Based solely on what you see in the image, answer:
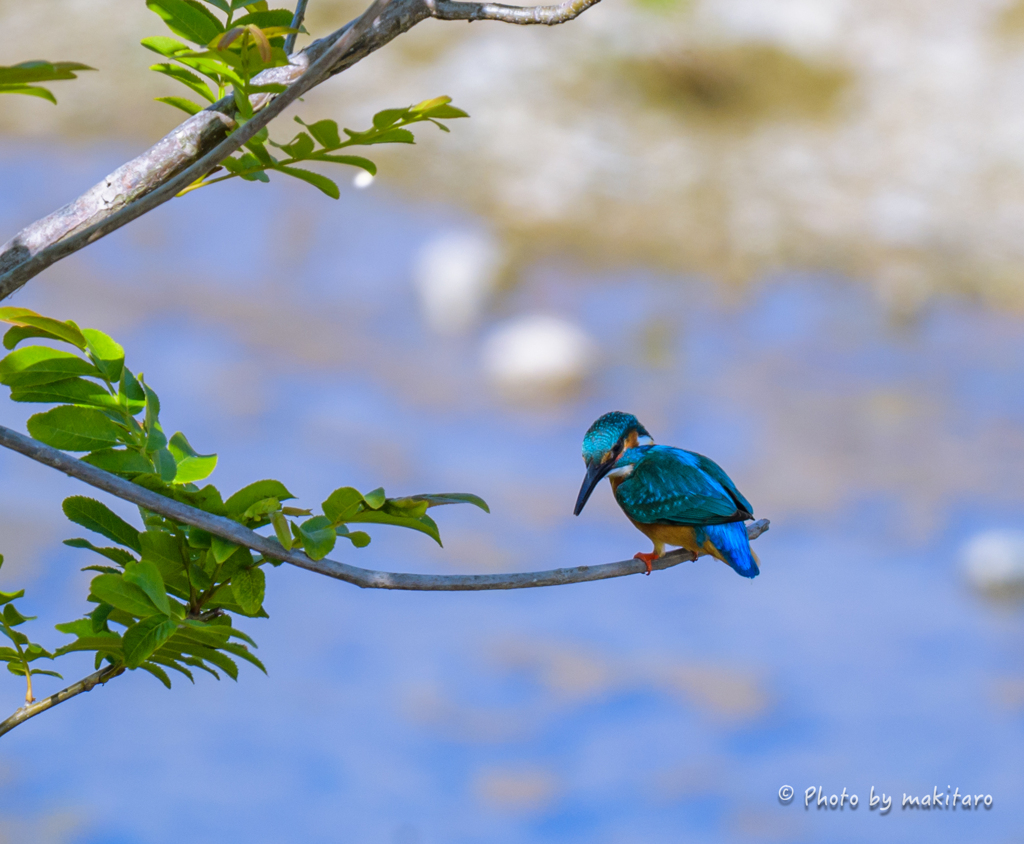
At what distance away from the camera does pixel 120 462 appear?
1042 millimetres

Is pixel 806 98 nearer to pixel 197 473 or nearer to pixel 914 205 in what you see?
pixel 914 205

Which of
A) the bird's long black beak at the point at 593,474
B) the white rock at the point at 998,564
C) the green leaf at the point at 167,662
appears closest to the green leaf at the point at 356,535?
the green leaf at the point at 167,662

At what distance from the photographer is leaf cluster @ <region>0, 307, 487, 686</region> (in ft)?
3.26

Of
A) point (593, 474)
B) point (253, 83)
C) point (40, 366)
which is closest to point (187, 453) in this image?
point (40, 366)

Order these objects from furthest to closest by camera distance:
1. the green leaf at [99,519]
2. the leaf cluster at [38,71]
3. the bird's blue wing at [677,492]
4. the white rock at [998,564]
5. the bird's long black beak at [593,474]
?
the white rock at [998,564], the bird's long black beak at [593,474], the bird's blue wing at [677,492], the green leaf at [99,519], the leaf cluster at [38,71]

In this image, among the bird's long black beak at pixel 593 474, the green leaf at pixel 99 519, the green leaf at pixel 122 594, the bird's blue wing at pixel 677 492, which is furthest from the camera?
the bird's long black beak at pixel 593 474

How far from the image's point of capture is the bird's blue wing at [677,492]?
1460mm

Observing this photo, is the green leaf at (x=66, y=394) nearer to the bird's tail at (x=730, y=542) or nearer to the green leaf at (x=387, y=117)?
the green leaf at (x=387, y=117)

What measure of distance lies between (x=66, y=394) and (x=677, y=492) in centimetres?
82

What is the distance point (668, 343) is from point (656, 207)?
1.19 metres

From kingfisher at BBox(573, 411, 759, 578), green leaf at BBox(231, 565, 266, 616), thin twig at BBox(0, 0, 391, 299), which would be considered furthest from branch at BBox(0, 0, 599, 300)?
kingfisher at BBox(573, 411, 759, 578)

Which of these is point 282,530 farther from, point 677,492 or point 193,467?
point 677,492

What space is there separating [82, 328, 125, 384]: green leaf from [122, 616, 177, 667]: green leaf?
0.26m

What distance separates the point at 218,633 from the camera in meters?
1.02
